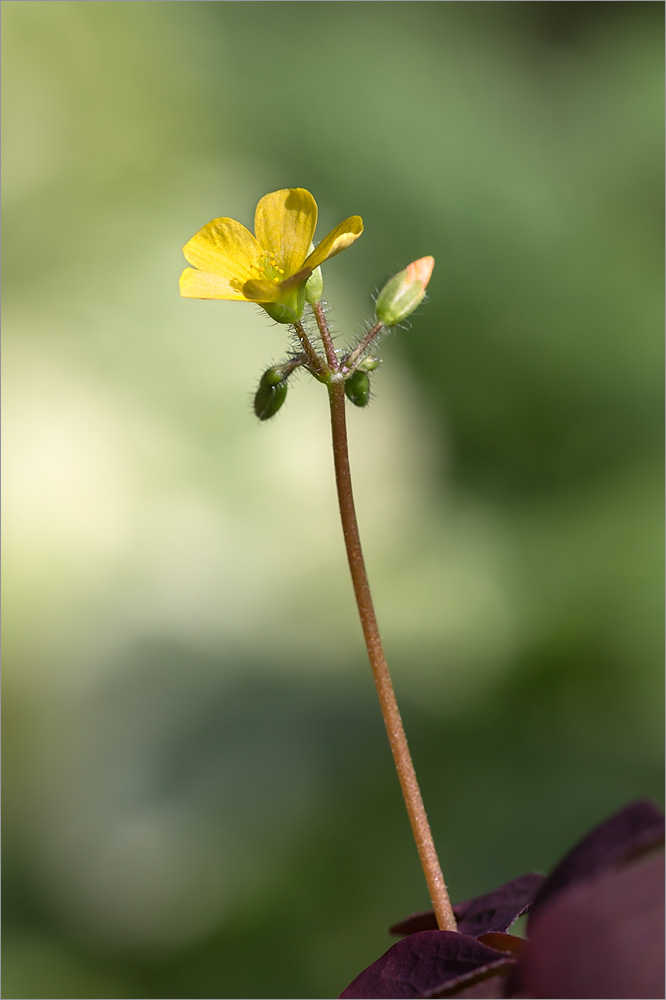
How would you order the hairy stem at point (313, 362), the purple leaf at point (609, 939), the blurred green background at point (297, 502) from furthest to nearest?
the blurred green background at point (297, 502)
the hairy stem at point (313, 362)
the purple leaf at point (609, 939)

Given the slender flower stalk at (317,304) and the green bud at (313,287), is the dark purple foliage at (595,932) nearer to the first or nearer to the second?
the slender flower stalk at (317,304)

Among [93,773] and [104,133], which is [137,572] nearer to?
[93,773]

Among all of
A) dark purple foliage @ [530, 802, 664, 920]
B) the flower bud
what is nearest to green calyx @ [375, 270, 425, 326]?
the flower bud

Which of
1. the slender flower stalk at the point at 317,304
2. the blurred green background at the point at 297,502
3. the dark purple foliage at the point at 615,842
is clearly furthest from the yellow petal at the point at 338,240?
the blurred green background at the point at 297,502

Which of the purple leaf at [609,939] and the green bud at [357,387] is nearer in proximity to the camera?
the purple leaf at [609,939]

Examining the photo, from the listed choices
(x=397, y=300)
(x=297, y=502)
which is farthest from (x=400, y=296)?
(x=297, y=502)

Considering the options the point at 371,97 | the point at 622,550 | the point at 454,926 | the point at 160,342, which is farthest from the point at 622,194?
the point at 454,926

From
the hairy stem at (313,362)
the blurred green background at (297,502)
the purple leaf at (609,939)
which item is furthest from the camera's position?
the blurred green background at (297,502)
